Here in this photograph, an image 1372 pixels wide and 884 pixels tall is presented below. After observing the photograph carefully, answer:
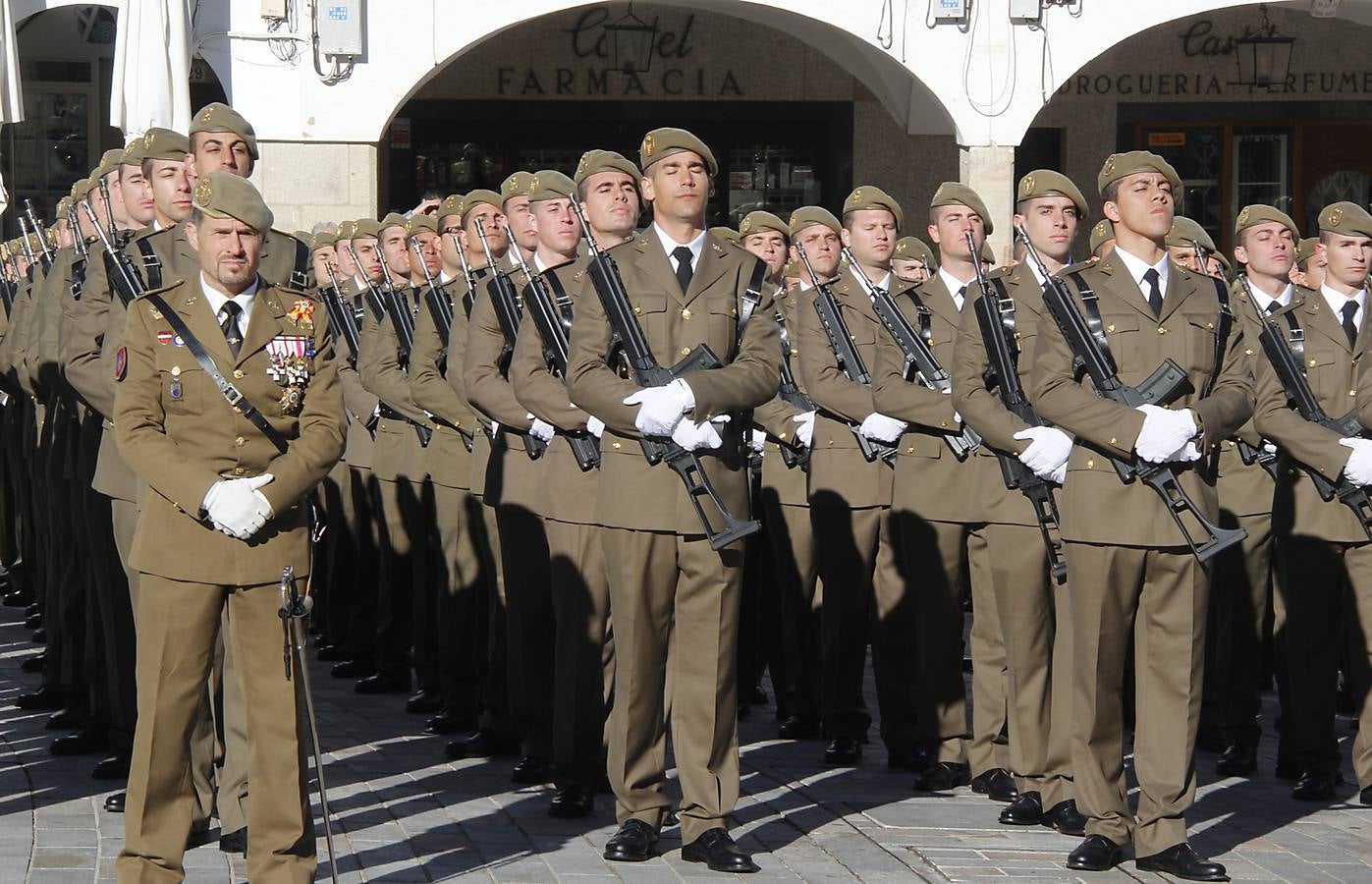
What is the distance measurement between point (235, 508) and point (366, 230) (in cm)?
519

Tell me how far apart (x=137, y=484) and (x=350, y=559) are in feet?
14.0

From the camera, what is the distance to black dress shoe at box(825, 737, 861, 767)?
8.04m

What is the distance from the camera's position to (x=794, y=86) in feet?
62.9

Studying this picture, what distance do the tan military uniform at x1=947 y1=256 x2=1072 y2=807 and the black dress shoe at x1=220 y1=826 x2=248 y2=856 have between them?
2433mm

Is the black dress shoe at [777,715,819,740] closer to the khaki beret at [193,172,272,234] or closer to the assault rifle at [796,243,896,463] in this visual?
the assault rifle at [796,243,896,463]

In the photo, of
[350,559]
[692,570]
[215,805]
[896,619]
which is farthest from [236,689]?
[350,559]

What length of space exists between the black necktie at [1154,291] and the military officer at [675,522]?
3.62ft

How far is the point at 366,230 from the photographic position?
10.5 metres

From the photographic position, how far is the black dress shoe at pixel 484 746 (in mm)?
8078

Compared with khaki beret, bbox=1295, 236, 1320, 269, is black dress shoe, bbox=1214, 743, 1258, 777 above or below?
below

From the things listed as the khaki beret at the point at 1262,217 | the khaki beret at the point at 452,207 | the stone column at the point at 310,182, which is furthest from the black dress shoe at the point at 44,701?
the stone column at the point at 310,182

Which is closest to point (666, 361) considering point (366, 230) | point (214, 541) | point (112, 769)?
point (214, 541)

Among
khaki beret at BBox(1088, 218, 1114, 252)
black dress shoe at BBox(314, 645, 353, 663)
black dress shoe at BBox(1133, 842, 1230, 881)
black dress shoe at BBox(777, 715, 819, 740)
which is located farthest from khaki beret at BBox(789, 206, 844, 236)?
black dress shoe at BBox(1133, 842, 1230, 881)

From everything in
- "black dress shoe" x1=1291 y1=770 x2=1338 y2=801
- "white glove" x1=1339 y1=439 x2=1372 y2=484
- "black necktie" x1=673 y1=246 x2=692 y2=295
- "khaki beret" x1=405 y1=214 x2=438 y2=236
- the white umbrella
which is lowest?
"black dress shoe" x1=1291 y1=770 x2=1338 y2=801
